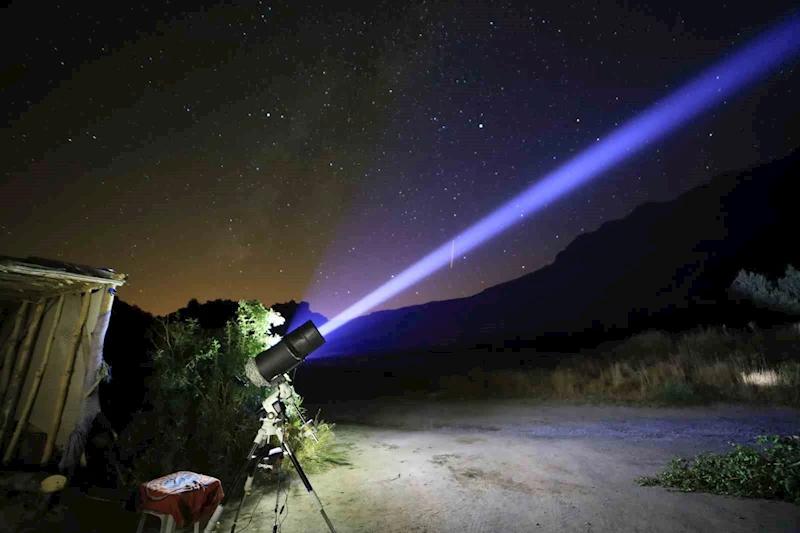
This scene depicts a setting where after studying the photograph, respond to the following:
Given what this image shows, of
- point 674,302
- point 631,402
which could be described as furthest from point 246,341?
point 674,302

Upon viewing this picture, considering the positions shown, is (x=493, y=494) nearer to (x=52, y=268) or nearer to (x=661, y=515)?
(x=661, y=515)

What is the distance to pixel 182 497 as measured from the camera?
147 inches

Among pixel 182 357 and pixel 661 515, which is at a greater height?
pixel 182 357

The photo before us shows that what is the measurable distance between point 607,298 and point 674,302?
1981 cm

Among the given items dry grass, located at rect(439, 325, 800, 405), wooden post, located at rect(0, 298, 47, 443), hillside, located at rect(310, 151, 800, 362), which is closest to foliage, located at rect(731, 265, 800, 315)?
hillside, located at rect(310, 151, 800, 362)

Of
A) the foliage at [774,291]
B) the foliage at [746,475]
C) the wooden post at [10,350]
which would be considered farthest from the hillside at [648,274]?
the wooden post at [10,350]

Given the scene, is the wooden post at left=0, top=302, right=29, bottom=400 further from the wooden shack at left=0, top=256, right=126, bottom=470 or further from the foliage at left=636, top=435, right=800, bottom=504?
the foliage at left=636, top=435, right=800, bottom=504

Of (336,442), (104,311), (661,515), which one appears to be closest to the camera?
(661,515)

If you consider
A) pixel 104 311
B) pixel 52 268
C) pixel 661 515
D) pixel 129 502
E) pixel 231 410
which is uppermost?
pixel 52 268

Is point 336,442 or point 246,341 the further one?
point 336,442

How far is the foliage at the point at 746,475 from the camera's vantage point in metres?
4.91

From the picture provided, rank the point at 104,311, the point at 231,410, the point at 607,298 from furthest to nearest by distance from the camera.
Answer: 1. the point at 607,298
2. the point at 231,410
3. the point at 104,311

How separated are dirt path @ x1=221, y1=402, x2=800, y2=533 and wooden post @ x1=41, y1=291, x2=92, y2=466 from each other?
3.24m

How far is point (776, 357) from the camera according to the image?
537 inches
